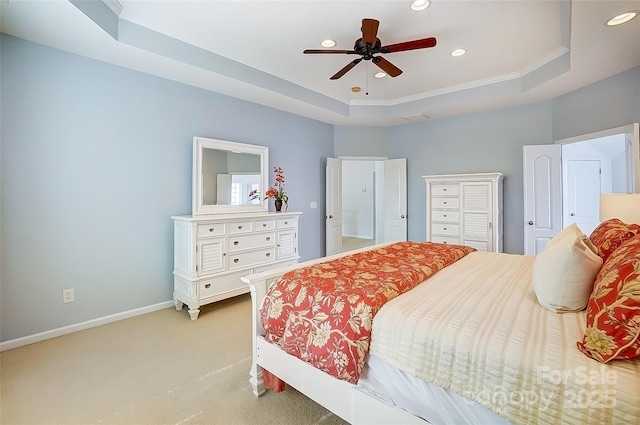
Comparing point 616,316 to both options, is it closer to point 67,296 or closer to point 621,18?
point 621,18

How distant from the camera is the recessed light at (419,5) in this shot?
2297 millimetres

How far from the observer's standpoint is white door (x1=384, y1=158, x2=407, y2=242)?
5215 millimetres

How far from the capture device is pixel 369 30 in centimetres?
225

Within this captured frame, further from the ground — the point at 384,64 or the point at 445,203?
the point at 384,64

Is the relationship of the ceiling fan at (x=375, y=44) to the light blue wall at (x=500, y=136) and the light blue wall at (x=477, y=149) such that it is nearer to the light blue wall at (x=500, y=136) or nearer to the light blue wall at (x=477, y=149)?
the light blue wall at (x=500, y=136)

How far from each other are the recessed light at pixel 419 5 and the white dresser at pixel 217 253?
2544 millimetres

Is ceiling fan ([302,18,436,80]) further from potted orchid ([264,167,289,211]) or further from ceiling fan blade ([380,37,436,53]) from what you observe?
potted orchid ([264,167,289,211])

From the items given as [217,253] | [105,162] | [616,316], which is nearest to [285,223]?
[217,253]

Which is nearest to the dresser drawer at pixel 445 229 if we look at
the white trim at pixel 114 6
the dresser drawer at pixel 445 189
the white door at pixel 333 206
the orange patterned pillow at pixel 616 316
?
the dresser drawer at pixel 445 189

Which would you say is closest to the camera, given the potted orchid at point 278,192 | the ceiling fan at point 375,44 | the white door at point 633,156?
the ceiling fan at point 375,44

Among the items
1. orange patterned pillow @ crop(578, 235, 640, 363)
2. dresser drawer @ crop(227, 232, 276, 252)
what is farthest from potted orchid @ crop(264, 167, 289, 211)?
orange patterned pillow @ crop(578, 235, 640, 363)

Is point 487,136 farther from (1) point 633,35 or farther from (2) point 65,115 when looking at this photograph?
(2) point 65,115

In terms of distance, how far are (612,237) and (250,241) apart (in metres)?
3.07

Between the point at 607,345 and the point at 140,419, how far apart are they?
2144 millimetres
